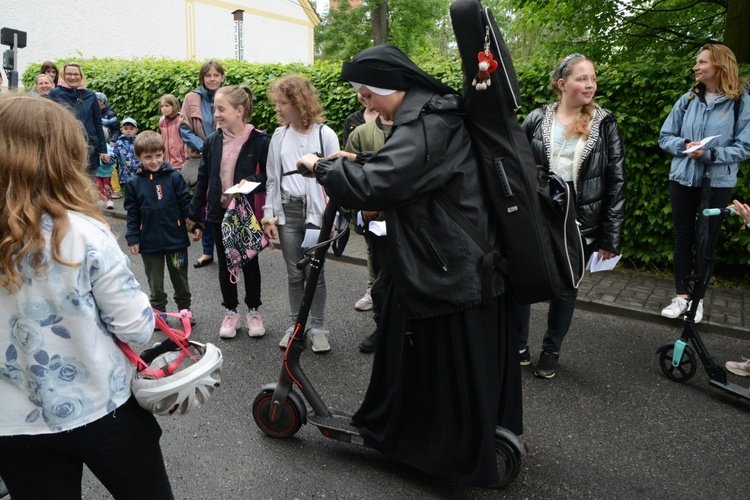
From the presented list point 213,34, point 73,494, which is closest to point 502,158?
point 73,494

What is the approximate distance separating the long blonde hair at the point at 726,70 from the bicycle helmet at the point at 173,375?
4.69 meters

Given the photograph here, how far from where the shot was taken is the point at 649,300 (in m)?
5.54

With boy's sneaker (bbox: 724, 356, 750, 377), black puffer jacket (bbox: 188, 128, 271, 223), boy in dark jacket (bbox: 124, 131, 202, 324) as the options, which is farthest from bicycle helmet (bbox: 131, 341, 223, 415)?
boy's sneaker (bbox: 724, 356, 750, 377)

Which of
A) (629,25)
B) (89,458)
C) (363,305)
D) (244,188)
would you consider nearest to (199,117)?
(244,188)

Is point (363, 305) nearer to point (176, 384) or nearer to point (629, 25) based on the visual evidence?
point (176, 384)

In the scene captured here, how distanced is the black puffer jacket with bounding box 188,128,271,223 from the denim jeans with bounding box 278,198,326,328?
303mm

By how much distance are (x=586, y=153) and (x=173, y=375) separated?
2963mm

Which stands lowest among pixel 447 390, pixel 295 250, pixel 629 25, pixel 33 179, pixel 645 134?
pixel 447 390

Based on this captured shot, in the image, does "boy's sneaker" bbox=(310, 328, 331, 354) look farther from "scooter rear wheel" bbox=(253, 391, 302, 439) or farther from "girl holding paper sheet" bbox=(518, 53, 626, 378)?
"girl holding paper sheet" bbox=(518, 53, 626, 378)

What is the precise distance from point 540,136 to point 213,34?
23.9m

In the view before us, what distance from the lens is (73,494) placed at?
1805mm

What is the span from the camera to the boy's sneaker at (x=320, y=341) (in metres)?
4.46

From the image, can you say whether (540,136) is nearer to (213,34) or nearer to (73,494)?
(73,494)

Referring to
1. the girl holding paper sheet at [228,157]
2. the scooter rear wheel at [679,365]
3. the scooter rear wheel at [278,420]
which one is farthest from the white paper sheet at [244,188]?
the scooter rear wheel at [679,365]
